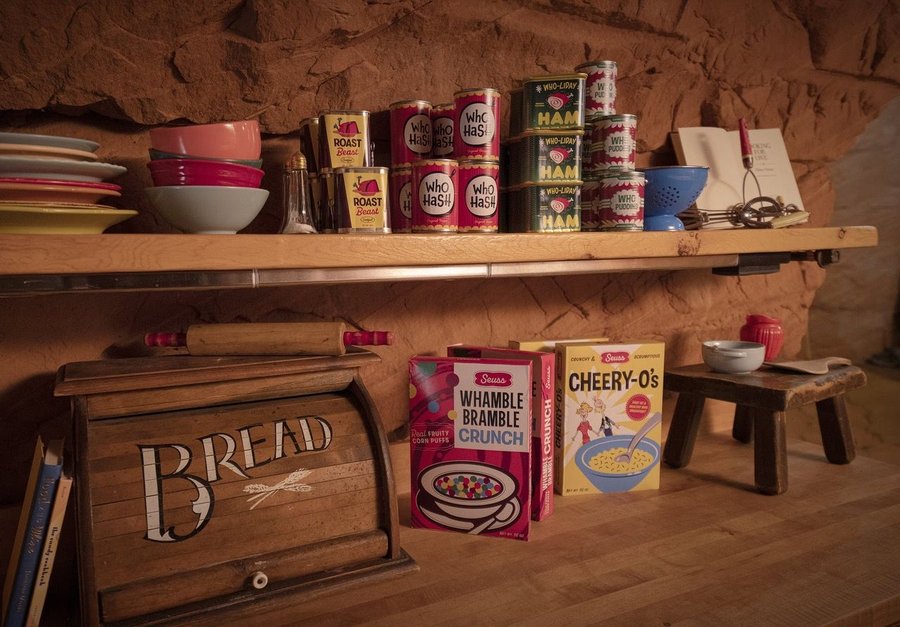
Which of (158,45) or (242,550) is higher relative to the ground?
(158,45)

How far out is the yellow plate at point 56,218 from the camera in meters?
0.86

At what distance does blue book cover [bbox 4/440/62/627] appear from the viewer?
0.91 meters

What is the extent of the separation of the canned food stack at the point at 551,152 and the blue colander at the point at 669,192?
0.24 m

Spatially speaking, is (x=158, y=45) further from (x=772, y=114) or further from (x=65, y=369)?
(x=772, y=114)

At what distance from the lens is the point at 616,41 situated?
1.54 m

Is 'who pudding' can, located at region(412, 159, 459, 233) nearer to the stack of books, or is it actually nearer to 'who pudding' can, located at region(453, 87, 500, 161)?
'who pudding' can, located at region(453, 87, 500, 161)

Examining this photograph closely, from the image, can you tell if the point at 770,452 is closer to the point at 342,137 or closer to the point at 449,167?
the point at 449,167

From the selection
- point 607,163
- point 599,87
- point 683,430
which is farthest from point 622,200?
point 683,430

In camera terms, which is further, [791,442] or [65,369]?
[791,442]

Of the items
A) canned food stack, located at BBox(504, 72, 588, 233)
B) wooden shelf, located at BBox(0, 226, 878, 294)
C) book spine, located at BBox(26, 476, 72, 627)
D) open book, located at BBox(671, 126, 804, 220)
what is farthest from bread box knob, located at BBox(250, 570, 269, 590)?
open book, located at BBox(671, 126, 804, 220)

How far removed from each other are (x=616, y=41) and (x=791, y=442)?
1.16 metres

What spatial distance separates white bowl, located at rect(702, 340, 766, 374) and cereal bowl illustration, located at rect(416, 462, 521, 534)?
61cm

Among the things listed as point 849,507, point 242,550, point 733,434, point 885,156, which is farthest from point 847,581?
point 885,156

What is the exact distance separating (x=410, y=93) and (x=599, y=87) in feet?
1.28
